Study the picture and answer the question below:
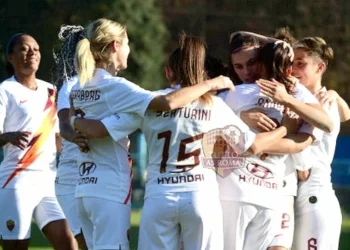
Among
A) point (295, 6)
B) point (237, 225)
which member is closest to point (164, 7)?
point (295, 6)

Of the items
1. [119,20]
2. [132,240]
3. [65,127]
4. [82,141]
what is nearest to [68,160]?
[65,127]

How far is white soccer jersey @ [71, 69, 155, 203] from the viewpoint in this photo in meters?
8.00

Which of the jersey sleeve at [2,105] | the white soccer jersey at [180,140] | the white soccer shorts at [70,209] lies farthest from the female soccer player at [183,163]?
the jersey sleeve at [2,105]

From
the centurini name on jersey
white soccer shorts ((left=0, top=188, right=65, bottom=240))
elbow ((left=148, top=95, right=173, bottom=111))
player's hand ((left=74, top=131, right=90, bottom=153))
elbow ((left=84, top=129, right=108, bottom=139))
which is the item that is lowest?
white soccer shorts ((left=0, top=188, right=65, bottom=240))

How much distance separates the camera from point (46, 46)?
3219 cm

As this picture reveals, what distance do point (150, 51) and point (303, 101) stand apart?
26.9 meters

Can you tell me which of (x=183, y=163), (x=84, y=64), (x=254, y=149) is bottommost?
(x=183, y=163)

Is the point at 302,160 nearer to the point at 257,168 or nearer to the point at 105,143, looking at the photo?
the point at 257,168

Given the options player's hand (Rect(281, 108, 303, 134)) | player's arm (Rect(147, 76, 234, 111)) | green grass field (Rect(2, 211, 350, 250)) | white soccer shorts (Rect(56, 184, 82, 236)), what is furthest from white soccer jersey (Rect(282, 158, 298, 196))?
green grass field (Rect(2, 211, 350, 250))

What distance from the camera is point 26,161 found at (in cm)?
1055

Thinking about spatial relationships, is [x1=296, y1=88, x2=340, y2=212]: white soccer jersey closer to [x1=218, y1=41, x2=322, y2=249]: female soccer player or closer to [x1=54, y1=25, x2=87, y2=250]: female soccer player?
[x1=218, y1=41, x2=322, y2=249]: female soccer player

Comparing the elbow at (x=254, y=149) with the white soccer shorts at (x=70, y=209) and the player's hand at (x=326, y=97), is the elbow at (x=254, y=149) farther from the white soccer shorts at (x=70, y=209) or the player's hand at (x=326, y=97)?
the white soccer shorts at (x=70, y=209)

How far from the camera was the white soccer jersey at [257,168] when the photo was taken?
320 inches

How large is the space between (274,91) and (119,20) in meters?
26.4
